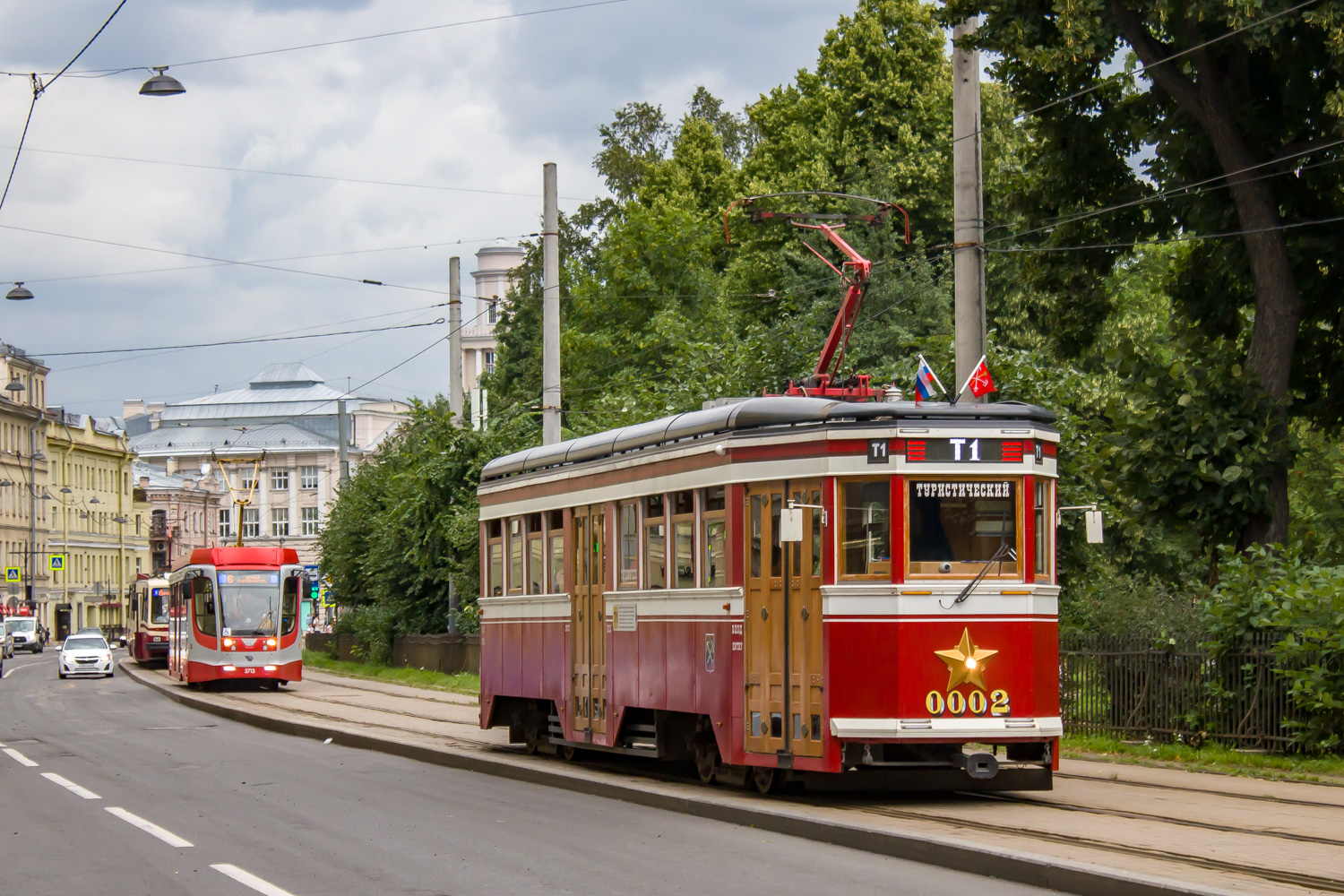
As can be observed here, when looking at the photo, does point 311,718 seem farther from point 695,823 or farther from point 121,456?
point 121,456

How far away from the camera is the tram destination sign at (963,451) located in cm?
1425

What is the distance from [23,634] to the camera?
9112 cm

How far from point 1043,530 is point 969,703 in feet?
5.40

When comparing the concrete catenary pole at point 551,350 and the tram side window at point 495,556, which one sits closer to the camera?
the tram side window at point 495,556

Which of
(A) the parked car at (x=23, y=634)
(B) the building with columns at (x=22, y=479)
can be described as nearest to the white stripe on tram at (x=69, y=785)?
(A) the parked car at (x=23, y=634)

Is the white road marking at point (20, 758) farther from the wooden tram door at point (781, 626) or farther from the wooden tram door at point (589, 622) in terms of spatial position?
the wooden tram door at point (781, 626)

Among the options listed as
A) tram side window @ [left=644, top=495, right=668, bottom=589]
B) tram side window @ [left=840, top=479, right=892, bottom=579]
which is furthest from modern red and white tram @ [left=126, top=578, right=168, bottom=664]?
tram side window @ [left=840, top=479, right=892, bottom=579]

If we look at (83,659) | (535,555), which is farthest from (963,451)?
(83,659)

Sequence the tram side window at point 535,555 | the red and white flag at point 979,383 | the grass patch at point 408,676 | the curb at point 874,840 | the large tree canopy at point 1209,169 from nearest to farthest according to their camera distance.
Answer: the curb at point 874,840 < the red and white flag at point 979,383 < the tram side window at point 535,555 < the large tree canopy at point 1209,169 < the grass patch at point 408,676

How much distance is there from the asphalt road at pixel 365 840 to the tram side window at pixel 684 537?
2.20 metres

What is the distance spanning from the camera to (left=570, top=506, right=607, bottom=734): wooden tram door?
59.6 feet

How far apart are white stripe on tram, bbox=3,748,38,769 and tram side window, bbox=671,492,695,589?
9225mm

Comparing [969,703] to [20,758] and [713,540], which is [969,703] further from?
[20,758]

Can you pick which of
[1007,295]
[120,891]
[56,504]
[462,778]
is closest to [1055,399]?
[462,778]
